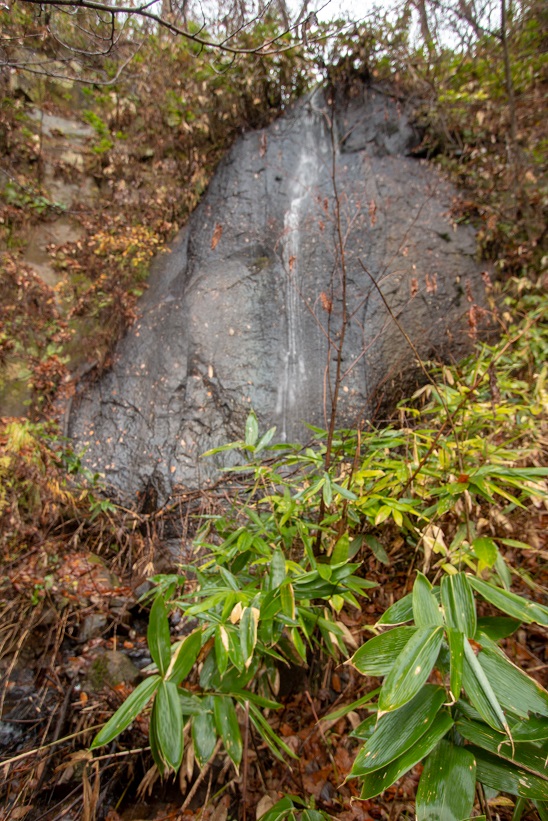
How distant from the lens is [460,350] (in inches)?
170

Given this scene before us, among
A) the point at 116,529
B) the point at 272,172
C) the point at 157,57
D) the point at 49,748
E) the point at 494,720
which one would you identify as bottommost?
the point at 49,748

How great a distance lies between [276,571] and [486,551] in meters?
0.71

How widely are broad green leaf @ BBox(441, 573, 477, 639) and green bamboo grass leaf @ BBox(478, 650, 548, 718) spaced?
5 cm

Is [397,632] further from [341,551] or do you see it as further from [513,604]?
A: [341,551]

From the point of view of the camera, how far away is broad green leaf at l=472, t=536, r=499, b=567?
1335 mm

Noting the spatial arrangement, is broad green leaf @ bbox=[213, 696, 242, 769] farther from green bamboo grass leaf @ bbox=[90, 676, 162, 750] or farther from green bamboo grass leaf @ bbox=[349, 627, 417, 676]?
green bamboo grass leaf @ bbox=[349, 627, 417, 676]

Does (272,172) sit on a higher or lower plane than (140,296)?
higher

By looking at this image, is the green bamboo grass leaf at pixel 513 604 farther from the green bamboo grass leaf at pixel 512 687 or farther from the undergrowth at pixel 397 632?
the green bamboo grass leaf at pixel 512 687

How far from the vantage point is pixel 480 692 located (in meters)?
0.72

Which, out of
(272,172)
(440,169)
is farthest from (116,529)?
(440,169)

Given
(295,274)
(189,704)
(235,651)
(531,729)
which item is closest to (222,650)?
(235,651)

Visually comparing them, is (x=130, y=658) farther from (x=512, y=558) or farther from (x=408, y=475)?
(x=512, y=558)

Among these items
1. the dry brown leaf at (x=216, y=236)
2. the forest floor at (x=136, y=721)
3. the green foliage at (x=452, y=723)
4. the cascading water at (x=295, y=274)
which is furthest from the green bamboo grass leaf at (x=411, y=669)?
the dry brown leaf at (x=216, y=236)

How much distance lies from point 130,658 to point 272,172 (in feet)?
18.4
